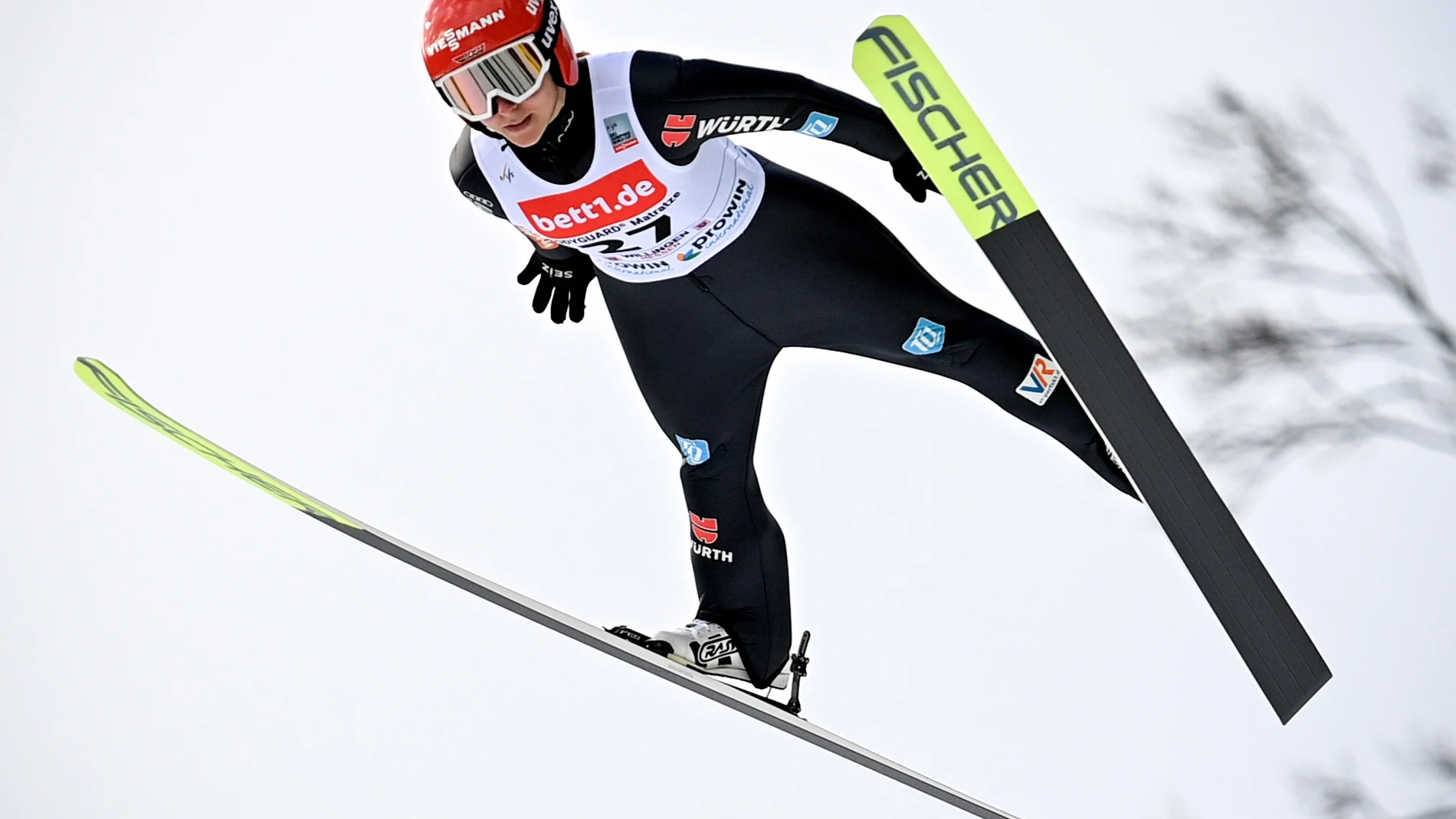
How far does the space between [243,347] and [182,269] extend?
0.34 metres

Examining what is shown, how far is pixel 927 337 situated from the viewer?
222cm

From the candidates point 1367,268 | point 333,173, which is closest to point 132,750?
point 333,173

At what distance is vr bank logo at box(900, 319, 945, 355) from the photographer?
2.22m

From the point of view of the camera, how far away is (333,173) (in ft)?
13.1

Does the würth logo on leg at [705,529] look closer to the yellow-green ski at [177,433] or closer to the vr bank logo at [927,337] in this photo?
the vr bank logo at [927,337]

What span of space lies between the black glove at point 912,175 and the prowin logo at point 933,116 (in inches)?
15.9

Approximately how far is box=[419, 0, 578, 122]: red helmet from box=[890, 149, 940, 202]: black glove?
576 mm

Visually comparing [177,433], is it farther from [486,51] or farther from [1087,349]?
[1087,349]

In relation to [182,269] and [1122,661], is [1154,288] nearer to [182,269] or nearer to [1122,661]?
[1122,661]

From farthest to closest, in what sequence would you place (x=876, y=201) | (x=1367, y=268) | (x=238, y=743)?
(x=1367, y=268), (x=238, y=743), (x=876, y=201)

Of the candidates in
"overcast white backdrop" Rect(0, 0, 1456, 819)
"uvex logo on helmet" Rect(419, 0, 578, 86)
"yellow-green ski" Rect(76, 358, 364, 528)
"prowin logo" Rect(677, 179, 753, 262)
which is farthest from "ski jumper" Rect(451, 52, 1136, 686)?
"overcast white backdrop" Rect(0, 0, 1456, 819)

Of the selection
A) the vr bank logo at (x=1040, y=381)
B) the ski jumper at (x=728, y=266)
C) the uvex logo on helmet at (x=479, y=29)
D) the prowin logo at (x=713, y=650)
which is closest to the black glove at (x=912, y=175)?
the ski jumper at (x=728, y=266)

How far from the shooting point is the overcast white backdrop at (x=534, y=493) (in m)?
3.64

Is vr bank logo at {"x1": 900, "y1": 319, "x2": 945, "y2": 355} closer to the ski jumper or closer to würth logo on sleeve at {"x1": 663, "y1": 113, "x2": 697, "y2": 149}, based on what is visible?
the ski jumper
